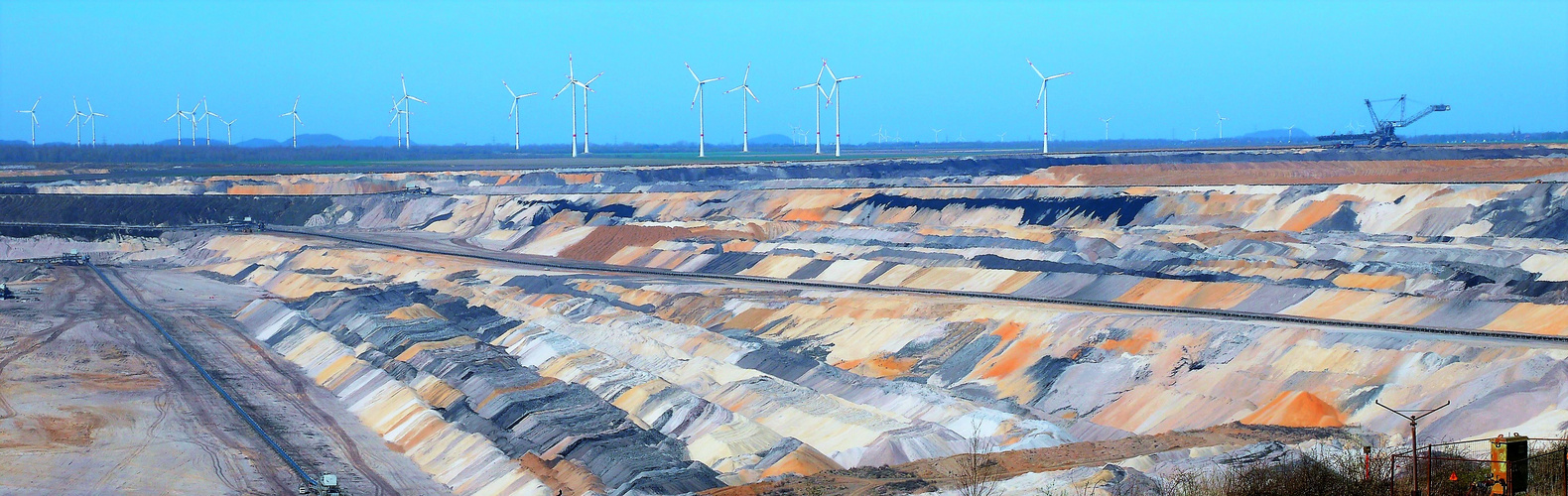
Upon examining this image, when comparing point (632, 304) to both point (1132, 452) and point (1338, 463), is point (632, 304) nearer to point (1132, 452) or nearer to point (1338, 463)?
point (1132, 452)

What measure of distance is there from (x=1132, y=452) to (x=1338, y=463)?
5243 millimetres

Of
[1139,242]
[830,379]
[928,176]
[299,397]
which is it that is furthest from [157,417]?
[928,176]

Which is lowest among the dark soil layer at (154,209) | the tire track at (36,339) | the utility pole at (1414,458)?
the tire track at (36,339)

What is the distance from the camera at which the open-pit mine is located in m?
31.3

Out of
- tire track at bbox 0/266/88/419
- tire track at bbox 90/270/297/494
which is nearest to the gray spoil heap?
tire track at bbox 90/270/297/494

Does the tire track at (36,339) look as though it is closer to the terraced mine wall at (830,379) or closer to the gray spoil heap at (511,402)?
the terraced mine wall at (830,379)

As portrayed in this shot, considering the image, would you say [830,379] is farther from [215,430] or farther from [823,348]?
[215,430]

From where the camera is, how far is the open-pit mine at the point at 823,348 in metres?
31.3

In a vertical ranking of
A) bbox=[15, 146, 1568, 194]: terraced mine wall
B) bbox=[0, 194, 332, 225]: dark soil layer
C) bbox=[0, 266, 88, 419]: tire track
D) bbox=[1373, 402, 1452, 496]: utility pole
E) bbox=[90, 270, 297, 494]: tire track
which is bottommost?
bbox=[90, 270, 297, 494]: tire track

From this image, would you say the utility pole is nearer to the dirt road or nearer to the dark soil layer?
the dirt road

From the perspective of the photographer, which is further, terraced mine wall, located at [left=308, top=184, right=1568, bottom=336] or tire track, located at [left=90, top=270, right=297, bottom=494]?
terraced mine wall, located at [left=308, top=184, right=1568, bottom=336]

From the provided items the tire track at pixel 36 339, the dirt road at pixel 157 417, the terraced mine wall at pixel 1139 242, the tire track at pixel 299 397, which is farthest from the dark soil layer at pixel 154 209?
the tire track at pixel 299 397

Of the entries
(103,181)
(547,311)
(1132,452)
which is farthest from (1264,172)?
(103,181)

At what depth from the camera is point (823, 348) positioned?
150ft
